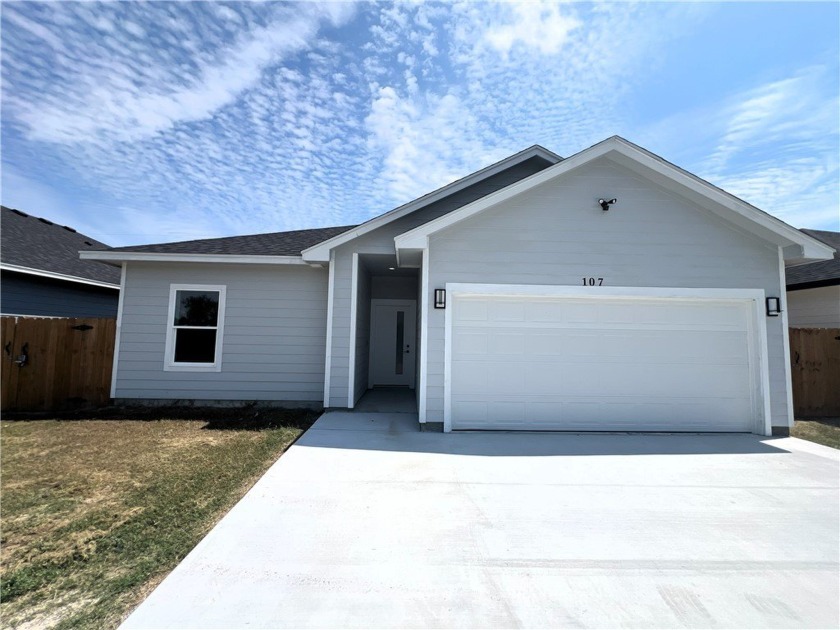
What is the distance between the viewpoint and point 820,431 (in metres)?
7.23

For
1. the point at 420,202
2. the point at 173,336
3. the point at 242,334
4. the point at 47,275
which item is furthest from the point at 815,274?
the point at 47,275

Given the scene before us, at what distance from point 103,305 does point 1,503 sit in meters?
11.4

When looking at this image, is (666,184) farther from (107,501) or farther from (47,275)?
(47,275)

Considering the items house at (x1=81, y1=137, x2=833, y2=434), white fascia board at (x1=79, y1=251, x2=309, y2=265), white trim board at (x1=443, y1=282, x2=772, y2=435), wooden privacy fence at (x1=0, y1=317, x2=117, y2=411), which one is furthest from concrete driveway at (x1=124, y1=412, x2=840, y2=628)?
wooden privacy fence at (x1=0, y1=317, x2=117, y2=411)

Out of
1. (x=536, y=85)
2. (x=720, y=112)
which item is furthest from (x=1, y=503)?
(x=720, y=112)

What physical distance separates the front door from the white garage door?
542cm

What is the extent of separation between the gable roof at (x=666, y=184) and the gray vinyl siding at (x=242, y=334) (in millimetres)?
3140

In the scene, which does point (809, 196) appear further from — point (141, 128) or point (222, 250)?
point (141, 128)

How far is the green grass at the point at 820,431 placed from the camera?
260 inches

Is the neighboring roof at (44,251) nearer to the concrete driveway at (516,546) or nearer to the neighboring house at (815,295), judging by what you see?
the concrete driveway at (516,546)

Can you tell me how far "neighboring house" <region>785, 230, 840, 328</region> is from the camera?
9508mm

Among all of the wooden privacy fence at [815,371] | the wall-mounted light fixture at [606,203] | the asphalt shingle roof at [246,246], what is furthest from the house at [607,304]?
the asphalt shingle roof at [246,246]

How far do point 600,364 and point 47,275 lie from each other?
13755mm

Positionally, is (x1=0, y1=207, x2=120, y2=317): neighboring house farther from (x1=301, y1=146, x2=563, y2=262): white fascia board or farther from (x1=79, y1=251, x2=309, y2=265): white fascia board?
(x1=301, y1=146, x2=563, y2=262): white fascia board
